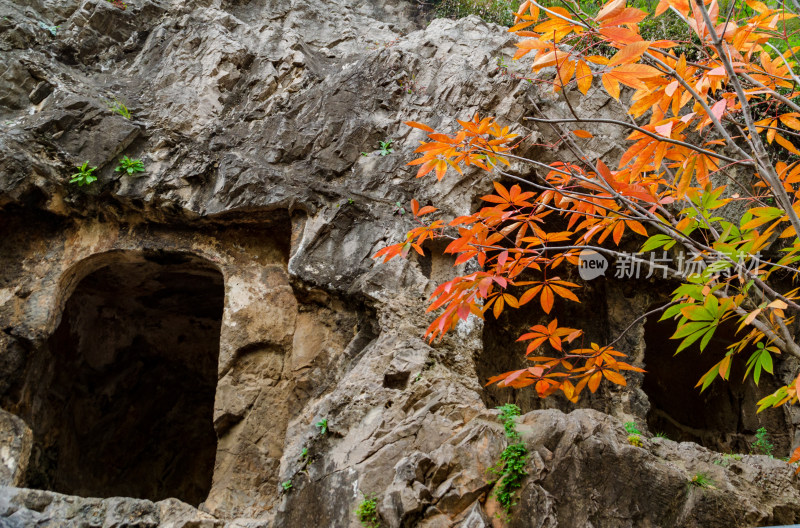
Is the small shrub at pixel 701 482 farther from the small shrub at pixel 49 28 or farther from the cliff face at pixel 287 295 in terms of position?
the small shrub at pixel 49 28

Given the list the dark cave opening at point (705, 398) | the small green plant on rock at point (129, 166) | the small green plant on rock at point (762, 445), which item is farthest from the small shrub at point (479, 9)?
the small green plant on rock at point (762, 445)

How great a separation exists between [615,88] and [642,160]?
407 millimetres

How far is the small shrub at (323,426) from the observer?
16.7 ft

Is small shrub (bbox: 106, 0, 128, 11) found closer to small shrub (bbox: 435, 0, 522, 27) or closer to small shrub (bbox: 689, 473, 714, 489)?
small shrub (bbox: 435, 0, 522, 27)

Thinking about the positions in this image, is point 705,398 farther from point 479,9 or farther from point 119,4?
point 119,4

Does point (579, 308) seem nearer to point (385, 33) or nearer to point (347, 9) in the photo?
point (385, 33)

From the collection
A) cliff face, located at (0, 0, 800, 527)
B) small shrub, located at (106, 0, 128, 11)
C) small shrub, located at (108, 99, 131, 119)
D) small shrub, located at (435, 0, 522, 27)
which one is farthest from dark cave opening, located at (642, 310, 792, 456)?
small shrub, located at (106, 0, 128, 11)

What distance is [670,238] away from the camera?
3.56 meters

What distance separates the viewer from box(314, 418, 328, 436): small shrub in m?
→ 5.08

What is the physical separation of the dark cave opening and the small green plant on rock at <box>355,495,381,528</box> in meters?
5.02

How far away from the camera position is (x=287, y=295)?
6.78 m

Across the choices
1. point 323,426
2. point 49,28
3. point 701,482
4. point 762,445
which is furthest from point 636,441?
point 49,28

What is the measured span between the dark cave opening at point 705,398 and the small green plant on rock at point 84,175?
6.97 meters

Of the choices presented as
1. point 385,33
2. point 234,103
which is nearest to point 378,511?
point 234,103
